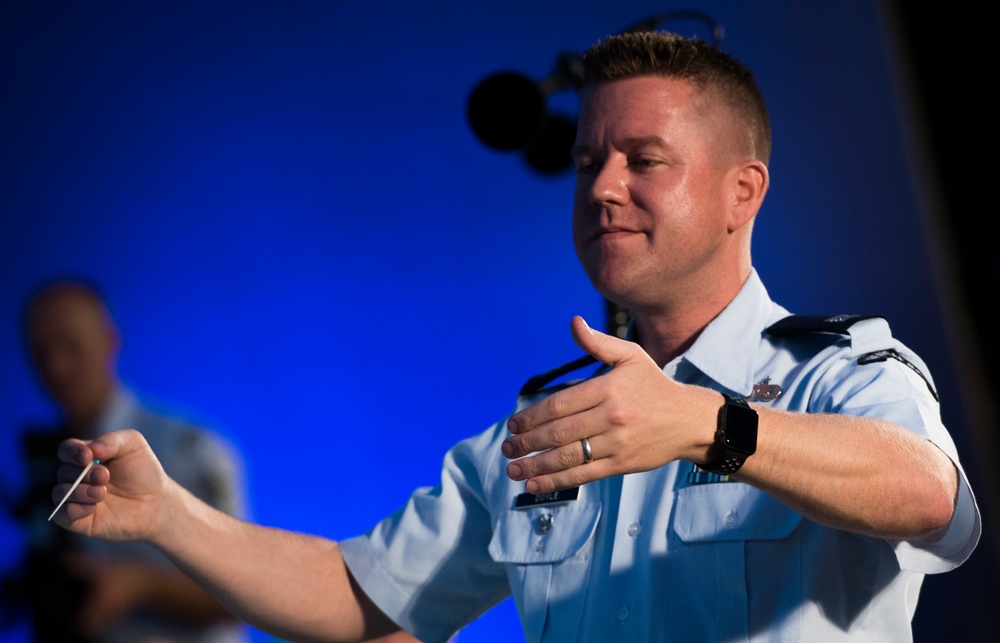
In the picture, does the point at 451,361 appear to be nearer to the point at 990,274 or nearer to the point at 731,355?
the point at 731,355

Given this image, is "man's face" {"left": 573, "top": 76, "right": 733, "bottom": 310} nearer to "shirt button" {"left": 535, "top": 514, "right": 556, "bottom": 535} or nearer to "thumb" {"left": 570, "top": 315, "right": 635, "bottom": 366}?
"shirt button" {"left": 535, "top": 514, "right": 556, "bottom": 535}

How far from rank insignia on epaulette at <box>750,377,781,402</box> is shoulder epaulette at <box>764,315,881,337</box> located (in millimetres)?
79

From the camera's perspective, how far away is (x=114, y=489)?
1.32m

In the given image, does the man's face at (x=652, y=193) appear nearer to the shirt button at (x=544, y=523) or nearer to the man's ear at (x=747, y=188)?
the man's ear at (x=747, y=188)

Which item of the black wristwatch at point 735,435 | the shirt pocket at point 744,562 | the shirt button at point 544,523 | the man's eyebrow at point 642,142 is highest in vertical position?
the man's eyebrow at point 642,142

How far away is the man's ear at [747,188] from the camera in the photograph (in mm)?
1536

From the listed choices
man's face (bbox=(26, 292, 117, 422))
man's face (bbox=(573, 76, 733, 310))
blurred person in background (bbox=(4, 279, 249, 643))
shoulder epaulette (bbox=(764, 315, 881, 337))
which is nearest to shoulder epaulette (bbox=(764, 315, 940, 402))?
shoulder epaulette (bbox=(764, 315, 881, 337))

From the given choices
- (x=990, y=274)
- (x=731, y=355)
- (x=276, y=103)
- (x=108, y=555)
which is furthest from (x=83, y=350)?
(x=990, y=274)

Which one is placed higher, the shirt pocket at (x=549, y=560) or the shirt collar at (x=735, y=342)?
the shirt collar at (x=735, y=342)

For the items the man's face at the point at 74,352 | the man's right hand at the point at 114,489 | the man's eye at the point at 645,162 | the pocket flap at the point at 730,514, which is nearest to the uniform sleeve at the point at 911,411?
the pocket flap at the point at 730,514

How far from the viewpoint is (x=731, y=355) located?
143 cm

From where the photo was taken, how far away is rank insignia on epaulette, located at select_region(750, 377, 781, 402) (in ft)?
4.37

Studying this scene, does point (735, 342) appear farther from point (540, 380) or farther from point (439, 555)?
point (439, 555)

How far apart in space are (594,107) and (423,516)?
68 cm
